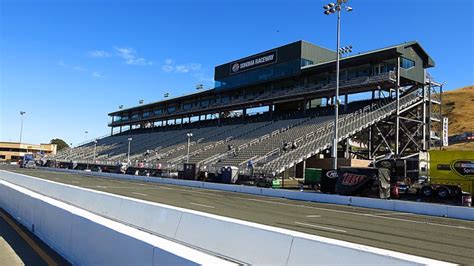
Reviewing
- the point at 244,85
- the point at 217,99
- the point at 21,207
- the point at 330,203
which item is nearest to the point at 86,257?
the point at 21,207

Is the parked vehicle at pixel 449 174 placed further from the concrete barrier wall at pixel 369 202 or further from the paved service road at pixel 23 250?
the paved service road at pixel 23 250

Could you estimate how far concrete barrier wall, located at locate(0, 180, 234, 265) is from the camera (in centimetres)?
481

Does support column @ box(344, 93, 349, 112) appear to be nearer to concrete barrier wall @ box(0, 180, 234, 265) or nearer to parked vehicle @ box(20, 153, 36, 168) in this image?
concrete barrier wall @ box(0, 180, 234, 265)

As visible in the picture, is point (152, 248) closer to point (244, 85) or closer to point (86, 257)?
point (86, 257)

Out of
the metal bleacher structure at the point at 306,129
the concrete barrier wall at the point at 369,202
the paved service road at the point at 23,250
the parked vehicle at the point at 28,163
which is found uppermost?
the metal bleacher structure at the point at 306,129

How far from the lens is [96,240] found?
6625 millimetres

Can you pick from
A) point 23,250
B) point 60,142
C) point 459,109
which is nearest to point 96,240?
point 23,250

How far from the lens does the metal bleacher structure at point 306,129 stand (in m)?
41.6

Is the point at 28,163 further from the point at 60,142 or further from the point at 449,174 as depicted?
the point at 60,142

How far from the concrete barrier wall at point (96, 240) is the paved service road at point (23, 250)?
0.54 ft

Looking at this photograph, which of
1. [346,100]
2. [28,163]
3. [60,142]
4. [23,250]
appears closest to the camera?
[23,250]

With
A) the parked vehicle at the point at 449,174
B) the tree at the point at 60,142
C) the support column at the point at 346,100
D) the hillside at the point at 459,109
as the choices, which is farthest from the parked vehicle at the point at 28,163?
the tree at the point at 60,142

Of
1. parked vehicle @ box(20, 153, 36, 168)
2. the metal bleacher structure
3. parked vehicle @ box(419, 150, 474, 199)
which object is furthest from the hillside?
parked vehicle @ box(20, 153, 36, 168)

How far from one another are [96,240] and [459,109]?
130359mm
